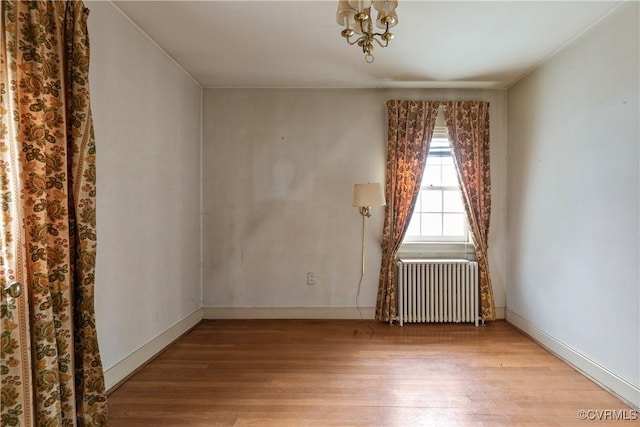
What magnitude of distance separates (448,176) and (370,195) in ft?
3.72

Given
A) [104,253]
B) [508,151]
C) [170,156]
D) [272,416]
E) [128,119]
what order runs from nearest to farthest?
[272,416] → [104,253] → [128,119] → [170,156] → [508,151]

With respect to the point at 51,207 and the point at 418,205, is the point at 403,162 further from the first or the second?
the point at 51,207

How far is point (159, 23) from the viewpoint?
2598mm

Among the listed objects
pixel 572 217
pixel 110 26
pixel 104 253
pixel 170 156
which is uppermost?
pixel 110 26

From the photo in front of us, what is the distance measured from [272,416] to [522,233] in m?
3.01

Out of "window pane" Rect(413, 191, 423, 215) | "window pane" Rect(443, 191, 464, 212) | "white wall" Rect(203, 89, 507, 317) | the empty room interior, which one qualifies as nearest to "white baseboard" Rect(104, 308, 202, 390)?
the empty room interior

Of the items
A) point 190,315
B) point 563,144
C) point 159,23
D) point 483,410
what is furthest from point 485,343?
point 159,23

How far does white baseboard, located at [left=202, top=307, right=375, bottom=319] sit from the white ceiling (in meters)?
2.55

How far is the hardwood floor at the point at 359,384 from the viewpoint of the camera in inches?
82.3

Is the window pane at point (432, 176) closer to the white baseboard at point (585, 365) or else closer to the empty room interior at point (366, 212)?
the empty room interior at point (366, 212)

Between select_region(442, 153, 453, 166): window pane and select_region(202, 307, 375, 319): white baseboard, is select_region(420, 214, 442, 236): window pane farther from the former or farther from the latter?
select_region(202, 307, 375, 319): white baseboard

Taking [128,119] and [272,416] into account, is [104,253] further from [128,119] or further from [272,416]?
[272,416]

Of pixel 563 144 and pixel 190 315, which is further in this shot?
pixel 190 315

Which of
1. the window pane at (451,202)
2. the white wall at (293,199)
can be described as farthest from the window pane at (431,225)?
the white wall at (293,199)
